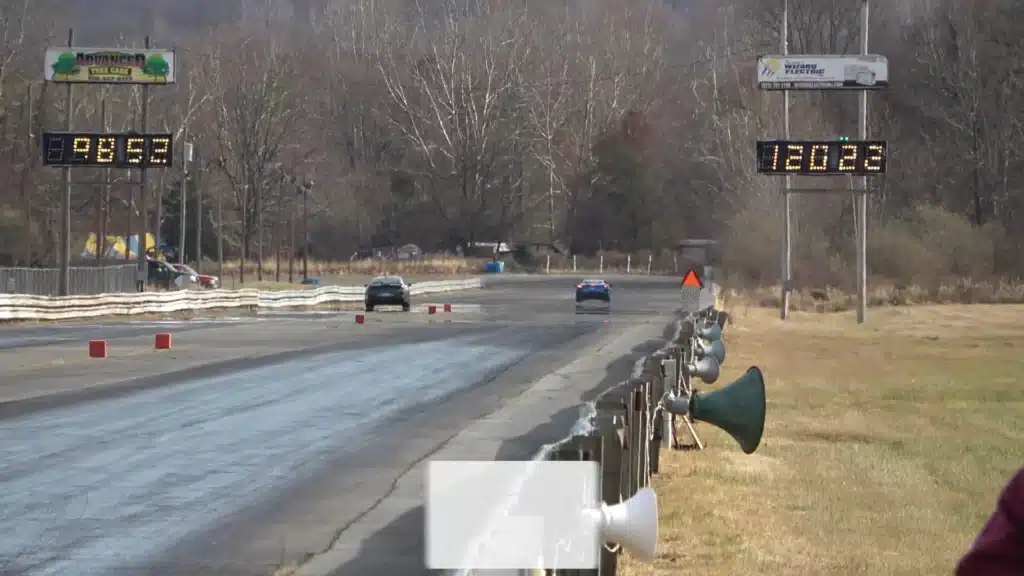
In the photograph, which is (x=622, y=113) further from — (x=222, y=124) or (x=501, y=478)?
(x=501, y=478)

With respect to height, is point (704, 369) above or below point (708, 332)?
below

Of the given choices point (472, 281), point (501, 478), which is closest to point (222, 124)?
point (472, 281)

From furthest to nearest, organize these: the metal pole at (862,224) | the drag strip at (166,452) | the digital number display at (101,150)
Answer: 1. the metal pole at (862,224)
2. the digital number display at (101,150)
3. the drag strip at (166,452)

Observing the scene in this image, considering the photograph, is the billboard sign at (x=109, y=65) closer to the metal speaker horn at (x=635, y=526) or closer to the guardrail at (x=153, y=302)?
the guardrail at (x=153, y=302)

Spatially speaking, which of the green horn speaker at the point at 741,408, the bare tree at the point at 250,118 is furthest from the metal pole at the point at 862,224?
the bare tree at the point at 250,118

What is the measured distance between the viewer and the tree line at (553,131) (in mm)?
85562

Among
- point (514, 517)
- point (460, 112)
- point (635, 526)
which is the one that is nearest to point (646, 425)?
point (635, 526)

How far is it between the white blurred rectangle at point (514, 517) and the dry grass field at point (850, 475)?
2974 mm

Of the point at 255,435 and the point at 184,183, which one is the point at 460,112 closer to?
the point at 184,183

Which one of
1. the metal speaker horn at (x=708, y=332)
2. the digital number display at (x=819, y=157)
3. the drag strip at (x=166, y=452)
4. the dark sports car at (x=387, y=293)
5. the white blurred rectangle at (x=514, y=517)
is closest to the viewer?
the white blurred rectangle at (x=514, y=517)

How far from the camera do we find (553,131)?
12950 cm

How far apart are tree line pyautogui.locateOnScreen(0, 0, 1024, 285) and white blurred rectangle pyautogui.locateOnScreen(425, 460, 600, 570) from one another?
68253mm

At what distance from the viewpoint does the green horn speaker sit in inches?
488

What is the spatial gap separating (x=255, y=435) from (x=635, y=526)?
11.8 m
